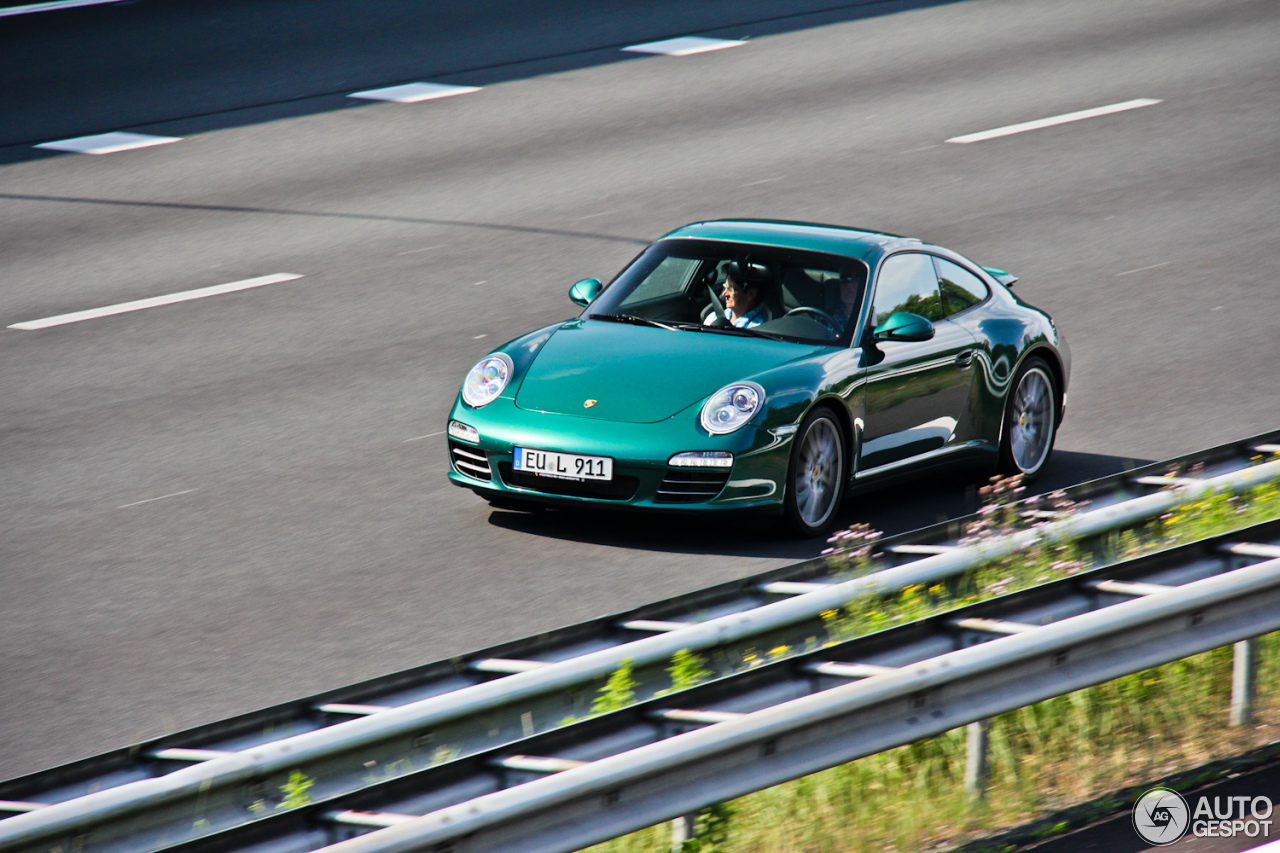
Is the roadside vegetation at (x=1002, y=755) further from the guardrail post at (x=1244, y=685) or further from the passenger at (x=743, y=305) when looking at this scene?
the passenger at (x=743, y=305)

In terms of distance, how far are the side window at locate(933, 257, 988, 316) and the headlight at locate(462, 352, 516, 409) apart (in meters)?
2.42

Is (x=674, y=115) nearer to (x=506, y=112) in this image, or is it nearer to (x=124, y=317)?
(x=506, y=112)

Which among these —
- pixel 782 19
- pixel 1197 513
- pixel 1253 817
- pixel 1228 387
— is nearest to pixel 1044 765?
pixel 1253 817

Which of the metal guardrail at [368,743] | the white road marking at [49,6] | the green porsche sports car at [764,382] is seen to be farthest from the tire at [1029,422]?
the white road marking at [49,6]

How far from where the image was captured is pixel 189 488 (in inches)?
356

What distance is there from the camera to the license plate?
804 centimetres

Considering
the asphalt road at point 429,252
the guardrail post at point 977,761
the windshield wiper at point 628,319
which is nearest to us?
the guardrail post at point 977,761

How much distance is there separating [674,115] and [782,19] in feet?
15.0

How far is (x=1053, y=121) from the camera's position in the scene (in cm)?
1792

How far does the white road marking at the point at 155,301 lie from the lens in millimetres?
11852

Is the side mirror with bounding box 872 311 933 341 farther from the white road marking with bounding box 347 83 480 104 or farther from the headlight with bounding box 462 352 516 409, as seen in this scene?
the white road marking with bounding box 347 83 480 104

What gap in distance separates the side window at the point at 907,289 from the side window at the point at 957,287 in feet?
0.23

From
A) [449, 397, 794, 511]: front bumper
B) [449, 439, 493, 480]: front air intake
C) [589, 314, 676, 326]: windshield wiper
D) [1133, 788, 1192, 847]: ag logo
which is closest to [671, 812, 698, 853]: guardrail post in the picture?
[1133, 788, 1192, 847]: ag logo

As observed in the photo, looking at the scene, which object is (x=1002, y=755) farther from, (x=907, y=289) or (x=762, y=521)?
(x=907, y=289)
